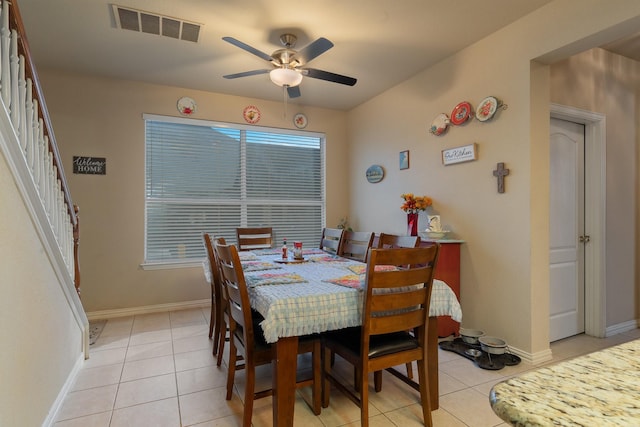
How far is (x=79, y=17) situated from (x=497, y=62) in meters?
3.41

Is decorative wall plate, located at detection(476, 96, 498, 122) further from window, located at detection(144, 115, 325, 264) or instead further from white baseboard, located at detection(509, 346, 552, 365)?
window, located at detection(144, 115, 325, 264)

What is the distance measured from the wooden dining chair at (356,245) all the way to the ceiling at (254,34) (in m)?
1.75

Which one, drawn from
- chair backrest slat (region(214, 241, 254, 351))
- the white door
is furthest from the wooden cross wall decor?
chair backrest slat (region(214, 241, 254, 351))

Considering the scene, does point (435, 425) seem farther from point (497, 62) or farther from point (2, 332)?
point (497, 62)

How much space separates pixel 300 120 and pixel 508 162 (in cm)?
286

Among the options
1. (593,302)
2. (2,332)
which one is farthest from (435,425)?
(593,302)

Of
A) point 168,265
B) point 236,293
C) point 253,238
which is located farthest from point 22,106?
point 168,265

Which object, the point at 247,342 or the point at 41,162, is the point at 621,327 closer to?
the point at 247,342

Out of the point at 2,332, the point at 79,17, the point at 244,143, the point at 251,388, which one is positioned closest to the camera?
the point at 2,332

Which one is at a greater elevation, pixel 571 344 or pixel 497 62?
pixel 497 62

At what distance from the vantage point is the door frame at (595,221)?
3074mm

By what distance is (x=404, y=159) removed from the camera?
12.6 ft

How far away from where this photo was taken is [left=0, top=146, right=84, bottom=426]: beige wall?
4.56 ft

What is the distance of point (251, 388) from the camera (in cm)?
171
